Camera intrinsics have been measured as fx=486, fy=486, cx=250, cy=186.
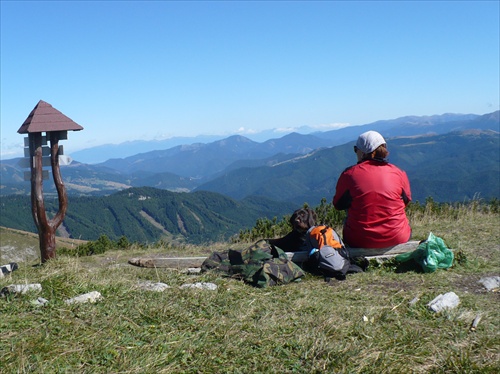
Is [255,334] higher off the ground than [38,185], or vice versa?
[38,185]

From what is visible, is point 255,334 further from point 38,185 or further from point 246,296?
point 38,185

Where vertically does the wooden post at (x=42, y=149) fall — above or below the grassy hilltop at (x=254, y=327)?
above

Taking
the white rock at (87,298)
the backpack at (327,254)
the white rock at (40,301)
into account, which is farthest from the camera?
the backpack at (327,254)

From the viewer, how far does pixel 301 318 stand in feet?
15.7

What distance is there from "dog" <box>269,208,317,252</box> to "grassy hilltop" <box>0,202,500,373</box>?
36.3 inches

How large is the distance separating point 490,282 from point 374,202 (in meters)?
1.80

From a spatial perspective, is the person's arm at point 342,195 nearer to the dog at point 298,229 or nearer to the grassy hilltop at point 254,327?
the dog at point 298,229

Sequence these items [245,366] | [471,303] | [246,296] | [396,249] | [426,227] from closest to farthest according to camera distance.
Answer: [245,366], [471,303], [246,296], [396,249], [426,227]

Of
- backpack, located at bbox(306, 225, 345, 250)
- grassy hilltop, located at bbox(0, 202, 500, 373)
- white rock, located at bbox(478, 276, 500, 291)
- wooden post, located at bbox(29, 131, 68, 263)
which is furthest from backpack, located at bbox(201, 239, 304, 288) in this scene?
wooden post, located at bbox(29, 131, 68, 263)

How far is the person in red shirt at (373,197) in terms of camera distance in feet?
23.0

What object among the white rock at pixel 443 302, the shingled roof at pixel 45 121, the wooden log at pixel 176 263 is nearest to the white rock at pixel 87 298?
the wooden log at pixel 176 263

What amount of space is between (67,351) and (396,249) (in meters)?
5.12

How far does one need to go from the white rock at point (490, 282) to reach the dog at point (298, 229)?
2468mm

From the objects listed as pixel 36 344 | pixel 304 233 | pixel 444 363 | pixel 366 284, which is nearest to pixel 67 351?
pixel 36 344
